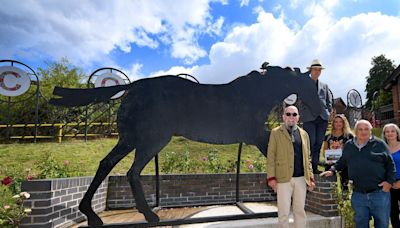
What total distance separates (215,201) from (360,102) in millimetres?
11980

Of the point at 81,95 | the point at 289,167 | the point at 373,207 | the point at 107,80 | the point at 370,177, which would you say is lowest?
the point at 373,207

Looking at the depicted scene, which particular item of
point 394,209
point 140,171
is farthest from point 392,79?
point 140,171

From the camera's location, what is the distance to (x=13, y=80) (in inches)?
366

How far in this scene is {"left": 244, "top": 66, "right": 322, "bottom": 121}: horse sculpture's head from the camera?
13.2 feet

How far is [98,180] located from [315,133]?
10.5 ft

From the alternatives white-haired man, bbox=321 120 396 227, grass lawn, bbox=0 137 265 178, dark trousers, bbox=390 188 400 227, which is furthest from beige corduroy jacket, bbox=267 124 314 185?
grass lawn, bbox=0 137 265 178

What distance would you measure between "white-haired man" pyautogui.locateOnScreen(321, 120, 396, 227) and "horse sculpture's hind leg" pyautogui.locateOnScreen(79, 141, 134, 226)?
2570 mm

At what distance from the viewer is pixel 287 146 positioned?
3021mm

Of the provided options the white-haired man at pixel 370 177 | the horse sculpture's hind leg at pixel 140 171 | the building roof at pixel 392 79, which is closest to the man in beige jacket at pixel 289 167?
the white-haired man at pixel 370 177

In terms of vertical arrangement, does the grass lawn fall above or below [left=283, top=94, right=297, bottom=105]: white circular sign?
below

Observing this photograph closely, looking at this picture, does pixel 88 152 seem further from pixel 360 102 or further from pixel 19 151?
pixel 360 102

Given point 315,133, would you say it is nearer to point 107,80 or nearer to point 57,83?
point 107,80

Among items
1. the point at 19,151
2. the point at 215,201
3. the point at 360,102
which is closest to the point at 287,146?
the point at 215,201

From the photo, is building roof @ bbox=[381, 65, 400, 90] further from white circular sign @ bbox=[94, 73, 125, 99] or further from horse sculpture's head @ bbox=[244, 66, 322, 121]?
horse sculpture's head @ bbox=[244, 66, 322, 121]
